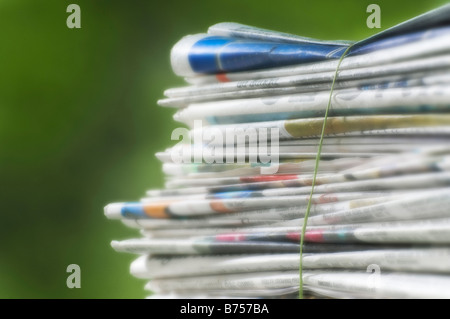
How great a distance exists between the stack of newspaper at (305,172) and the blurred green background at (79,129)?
1.21 ft

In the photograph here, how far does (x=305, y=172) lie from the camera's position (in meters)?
0.61

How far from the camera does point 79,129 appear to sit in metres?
1.10

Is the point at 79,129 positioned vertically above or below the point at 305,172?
above

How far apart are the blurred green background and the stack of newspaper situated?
1.21 ft

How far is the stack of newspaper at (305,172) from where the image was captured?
0.51m

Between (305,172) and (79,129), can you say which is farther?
(79,129)

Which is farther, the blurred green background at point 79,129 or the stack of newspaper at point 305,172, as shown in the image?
the blurred green background at point 79,129

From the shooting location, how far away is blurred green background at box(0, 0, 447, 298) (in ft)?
3.56

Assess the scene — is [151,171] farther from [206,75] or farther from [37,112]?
[206,75]

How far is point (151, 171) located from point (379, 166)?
23.3 inches

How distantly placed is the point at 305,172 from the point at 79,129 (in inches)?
23.2

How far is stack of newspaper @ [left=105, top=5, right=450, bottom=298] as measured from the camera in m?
0.51

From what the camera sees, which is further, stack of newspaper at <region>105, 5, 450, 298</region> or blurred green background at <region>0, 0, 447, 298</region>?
blurred green background at <region>0, 0, 447, 298</region>

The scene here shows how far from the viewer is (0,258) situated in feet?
3.64
